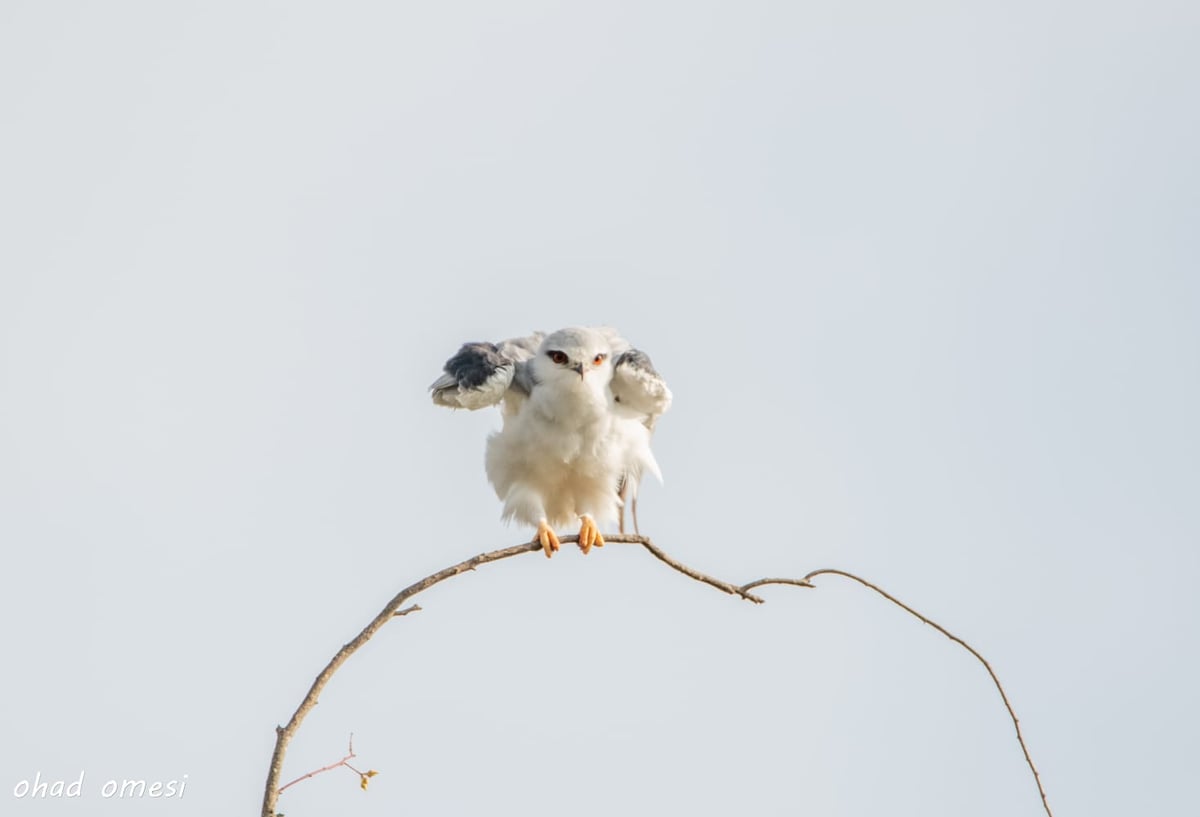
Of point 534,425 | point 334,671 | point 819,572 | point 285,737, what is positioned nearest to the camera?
point 285,737

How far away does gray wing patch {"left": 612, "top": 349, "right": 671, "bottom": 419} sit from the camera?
27.4ft

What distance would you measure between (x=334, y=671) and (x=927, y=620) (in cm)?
195

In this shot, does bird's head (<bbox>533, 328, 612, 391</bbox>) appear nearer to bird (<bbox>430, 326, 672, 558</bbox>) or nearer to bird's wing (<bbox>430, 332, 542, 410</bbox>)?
bird (<bbox>430, 326, 672, 558</bbox>)

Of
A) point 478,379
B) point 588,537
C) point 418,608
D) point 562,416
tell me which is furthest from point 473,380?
point 418,608

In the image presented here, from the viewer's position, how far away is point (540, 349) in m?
8.41

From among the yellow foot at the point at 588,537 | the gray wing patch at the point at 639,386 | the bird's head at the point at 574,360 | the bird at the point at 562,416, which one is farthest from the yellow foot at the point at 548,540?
the gray wing patch at the point at 639,386

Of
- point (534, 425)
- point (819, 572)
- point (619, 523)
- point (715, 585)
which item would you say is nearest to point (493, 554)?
point (715, 585)

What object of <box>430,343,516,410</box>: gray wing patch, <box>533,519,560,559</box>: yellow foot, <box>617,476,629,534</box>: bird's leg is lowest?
<box>533,519,560,559</box>: yellow foot

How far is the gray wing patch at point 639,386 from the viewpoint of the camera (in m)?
8.34

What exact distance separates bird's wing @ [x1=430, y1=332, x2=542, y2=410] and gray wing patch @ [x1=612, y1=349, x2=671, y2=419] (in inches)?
21.9

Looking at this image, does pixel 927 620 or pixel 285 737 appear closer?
pixel 285 737

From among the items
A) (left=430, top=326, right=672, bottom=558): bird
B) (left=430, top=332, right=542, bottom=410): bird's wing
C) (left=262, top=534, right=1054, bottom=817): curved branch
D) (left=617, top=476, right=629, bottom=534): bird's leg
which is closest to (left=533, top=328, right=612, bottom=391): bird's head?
(left=430, top=326, right=672, bottom=558): bird

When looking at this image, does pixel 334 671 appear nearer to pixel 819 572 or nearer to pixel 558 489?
pixel 819 572

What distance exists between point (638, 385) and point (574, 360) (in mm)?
467
